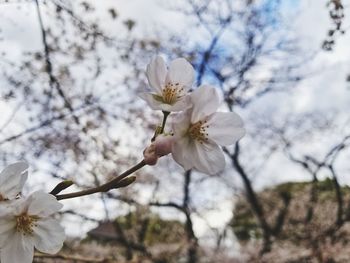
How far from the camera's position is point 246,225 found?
800 inches

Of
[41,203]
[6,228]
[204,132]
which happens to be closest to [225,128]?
[204,132]

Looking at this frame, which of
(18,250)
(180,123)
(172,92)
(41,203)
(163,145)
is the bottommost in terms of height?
(18,250)

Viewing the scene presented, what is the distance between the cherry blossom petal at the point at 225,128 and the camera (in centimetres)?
139

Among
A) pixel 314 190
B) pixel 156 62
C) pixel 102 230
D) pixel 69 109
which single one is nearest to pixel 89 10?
pixel 69 109

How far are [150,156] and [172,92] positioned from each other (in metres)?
0.35

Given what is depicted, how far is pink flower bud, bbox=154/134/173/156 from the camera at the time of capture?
115 cm

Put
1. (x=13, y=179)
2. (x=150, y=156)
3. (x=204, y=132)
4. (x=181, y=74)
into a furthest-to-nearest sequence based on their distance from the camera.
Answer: (x=181, y=74), (x=204, y=132), (x=13, y=179), (x=150, y=156)

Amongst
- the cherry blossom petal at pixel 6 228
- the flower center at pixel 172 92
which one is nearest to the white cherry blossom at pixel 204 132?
the flower center at pixel 172 92

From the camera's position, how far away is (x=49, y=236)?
1.31 m

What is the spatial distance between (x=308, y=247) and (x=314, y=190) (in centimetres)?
178

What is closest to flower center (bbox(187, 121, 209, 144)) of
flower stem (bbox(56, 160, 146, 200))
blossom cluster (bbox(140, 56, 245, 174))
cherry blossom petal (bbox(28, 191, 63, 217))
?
blossom cluster (bbox(140, 56, 245, 174))

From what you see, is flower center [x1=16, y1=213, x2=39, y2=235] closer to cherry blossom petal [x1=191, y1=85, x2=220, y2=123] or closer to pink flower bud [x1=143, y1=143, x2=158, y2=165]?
pink flower bud [x1=143, y1=143, x2=158, y2=165]

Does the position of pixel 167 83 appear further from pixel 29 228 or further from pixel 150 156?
pixel 29 228

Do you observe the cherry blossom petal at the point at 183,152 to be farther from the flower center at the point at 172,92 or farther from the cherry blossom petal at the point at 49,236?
the cherry blossom petal at the point at 49,236
